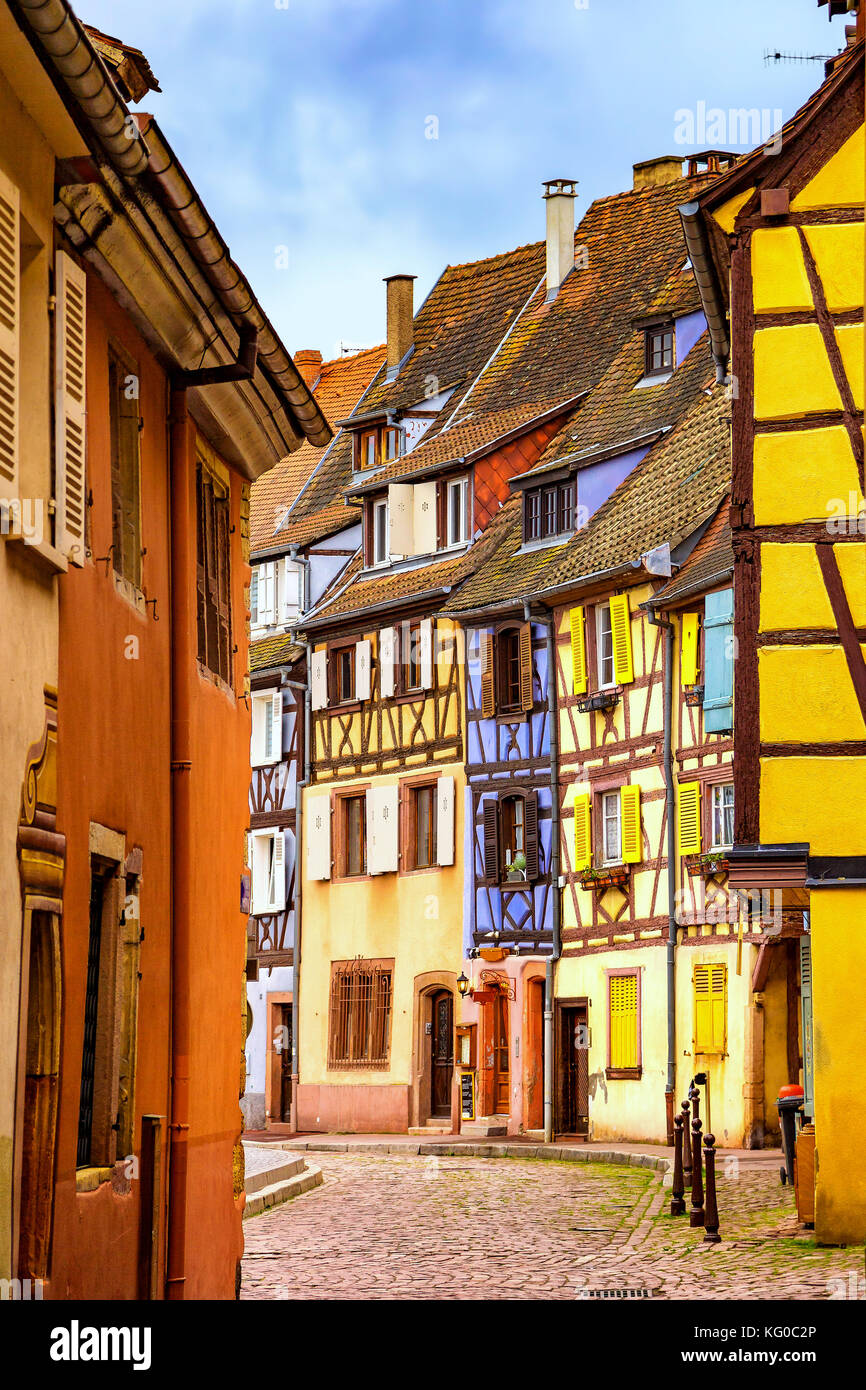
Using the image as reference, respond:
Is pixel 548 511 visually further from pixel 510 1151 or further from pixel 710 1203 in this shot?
pixel 710 1203

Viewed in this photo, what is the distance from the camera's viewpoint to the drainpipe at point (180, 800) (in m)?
10.5

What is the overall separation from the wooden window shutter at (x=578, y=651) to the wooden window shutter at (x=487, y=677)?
205 centimetres

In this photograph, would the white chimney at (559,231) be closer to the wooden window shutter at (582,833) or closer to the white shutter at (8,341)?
the wooden window shutter at (582,833)

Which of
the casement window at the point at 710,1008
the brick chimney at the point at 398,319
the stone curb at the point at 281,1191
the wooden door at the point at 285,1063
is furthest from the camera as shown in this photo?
the brick chimney at the point at 398,319

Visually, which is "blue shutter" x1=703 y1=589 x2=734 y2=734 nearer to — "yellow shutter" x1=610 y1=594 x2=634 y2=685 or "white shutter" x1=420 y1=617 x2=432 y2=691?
Result: "yellow shutter" x1=610 y1=594 x2=634 y2=685

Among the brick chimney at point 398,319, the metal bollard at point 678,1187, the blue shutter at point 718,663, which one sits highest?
the brick chimney at point 398,319

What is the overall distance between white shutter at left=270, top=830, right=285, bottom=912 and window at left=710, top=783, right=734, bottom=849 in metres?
12.2

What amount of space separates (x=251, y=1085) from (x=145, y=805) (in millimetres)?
30922

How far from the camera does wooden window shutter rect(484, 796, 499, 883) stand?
113ft

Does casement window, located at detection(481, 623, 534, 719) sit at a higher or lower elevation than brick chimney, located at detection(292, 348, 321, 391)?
lower

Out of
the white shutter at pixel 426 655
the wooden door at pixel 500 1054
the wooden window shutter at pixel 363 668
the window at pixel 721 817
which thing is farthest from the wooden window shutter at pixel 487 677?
the window at pixel 721 817

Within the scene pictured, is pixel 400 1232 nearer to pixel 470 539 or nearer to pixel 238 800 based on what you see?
pixel 238 800

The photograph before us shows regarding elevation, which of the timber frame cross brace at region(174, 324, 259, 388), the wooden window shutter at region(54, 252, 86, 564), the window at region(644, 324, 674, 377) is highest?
the window at region(644, 324, 674, 377)

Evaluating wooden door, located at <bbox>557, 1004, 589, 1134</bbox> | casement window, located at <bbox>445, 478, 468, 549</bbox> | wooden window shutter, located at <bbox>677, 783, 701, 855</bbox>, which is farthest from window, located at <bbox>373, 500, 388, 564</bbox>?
wooden window shutter, located at <bbox>677, 783, 701, 855</bbox>
